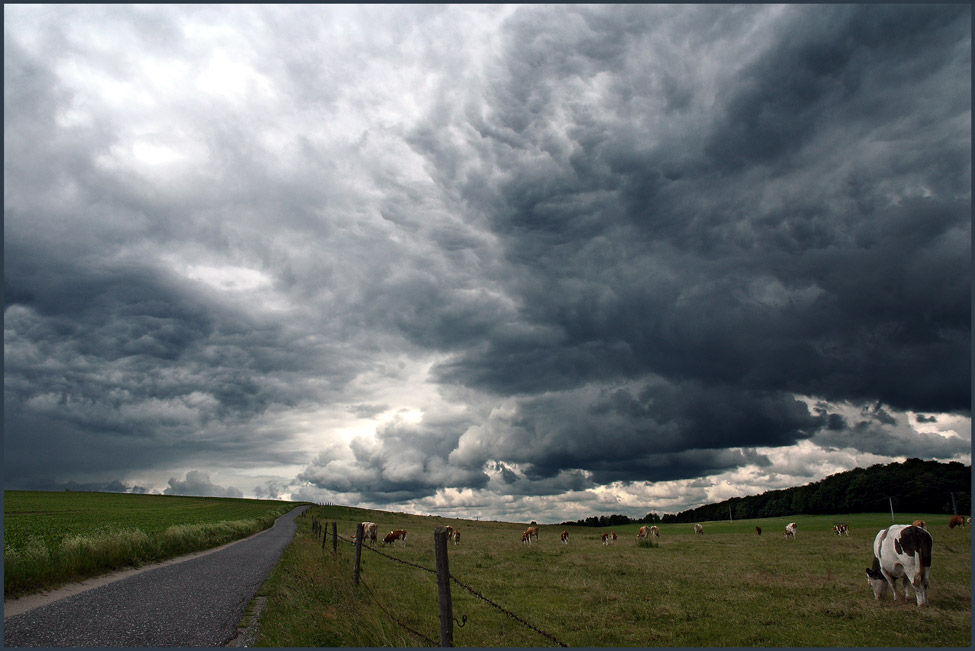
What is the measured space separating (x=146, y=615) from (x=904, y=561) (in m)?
21.4

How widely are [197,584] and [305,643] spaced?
35.3ft

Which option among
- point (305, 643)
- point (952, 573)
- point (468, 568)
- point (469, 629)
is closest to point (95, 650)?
point (305, 643)

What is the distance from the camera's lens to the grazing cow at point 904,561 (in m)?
16.0

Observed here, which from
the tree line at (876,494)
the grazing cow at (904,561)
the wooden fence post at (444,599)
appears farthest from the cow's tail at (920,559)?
the tree line at (876,494)

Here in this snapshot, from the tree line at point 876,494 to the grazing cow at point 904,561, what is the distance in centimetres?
9759

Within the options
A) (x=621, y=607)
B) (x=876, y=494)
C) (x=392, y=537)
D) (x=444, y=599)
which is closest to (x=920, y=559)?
(x=621, y=607)

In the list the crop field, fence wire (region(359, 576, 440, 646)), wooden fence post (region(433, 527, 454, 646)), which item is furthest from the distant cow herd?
wooden fence post (region(433, 527, 454, 646))

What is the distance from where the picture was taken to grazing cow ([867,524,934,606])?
629 inches

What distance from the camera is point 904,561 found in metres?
16.4

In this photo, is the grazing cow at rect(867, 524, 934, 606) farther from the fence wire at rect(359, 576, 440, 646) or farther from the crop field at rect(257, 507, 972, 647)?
the fence wire at rect(359, 576, 440, 646)

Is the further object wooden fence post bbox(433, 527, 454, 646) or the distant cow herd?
the distant cow herd

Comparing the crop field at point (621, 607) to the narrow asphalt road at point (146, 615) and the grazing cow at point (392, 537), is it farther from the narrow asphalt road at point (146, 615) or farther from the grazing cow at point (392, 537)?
the grazing cow at point (392, 537)

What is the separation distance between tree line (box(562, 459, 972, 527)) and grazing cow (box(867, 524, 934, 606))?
97592 mm

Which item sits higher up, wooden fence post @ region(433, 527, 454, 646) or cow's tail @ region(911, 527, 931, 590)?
wooden fence post @ region(433, 527, 454, 646)
